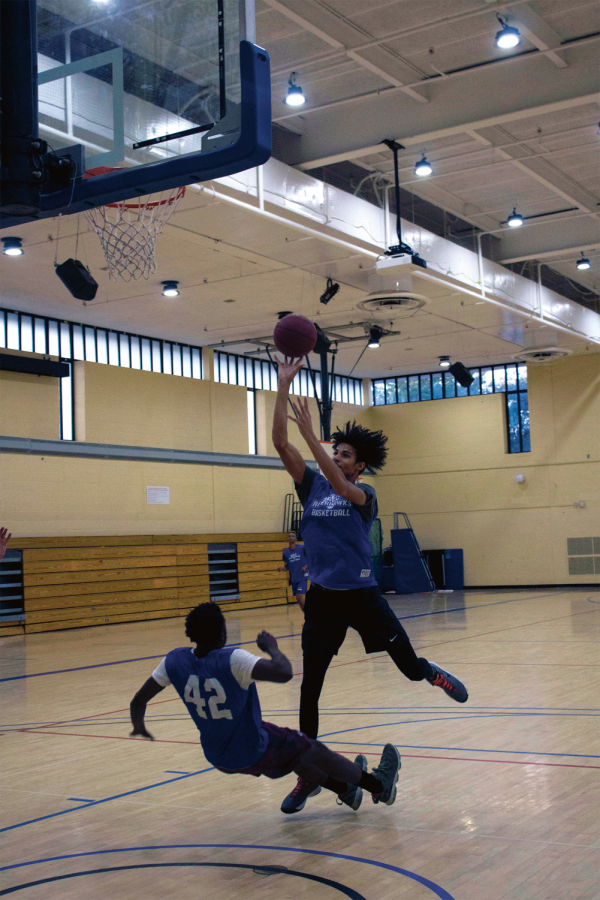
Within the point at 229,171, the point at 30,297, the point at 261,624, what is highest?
the point at 30,297

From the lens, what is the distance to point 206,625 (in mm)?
3680

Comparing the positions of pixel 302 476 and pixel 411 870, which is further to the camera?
pixel 302 476

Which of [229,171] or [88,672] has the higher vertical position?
[229,171]

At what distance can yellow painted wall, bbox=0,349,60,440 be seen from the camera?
17.2 meters

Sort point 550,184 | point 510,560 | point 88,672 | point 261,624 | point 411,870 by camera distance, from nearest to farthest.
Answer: point 411,870 → point 88,672 → point 550,184 → point 261,624 → point 510,560

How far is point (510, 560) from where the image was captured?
2556cm

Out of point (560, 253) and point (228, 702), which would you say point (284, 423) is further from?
point (560, 253)

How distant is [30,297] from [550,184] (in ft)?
30.8

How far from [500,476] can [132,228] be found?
18.6 metres

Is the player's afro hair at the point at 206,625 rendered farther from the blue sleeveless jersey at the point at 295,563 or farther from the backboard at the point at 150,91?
the blue sleeveless jersey at the point at 295,563

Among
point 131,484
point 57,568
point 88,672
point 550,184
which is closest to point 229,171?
point 88,672

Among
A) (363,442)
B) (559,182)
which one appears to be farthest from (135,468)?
(363,442)

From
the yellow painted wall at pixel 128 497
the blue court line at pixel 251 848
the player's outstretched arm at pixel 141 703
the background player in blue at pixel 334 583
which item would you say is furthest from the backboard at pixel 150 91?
the yellow painted wall at pixel 128 497

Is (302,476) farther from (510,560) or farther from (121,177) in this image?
(510,560)
